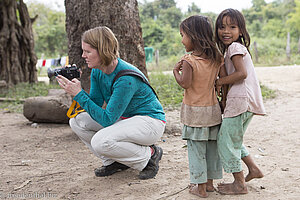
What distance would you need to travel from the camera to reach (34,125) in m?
5.33

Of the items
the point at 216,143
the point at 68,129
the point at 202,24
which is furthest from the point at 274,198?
the point at 68,129

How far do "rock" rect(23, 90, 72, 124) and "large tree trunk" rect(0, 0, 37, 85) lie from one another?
6.01 metres

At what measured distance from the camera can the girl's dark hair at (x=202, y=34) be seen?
230 centimetres

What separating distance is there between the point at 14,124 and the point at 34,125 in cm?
47

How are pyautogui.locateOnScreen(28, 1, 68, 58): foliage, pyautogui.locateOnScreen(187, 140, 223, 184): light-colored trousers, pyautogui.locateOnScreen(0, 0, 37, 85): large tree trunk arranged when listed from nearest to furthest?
pyautogui.locateOnScreen(187, 140, 223, 184): light-colored trousers, pyautogui.locateOnScreen(0, 0, 37, 85): large tree trunk, pyautogui.locateOnScreen(28, 1, 68, 58): foliage

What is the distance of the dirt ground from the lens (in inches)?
102

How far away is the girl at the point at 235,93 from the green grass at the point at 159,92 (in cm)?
380

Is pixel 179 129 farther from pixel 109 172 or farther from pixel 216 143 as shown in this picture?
pixel 216 143

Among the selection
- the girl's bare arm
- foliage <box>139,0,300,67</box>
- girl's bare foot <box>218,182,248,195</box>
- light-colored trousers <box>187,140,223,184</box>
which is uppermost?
foliage <box>139,0,300,67</box>

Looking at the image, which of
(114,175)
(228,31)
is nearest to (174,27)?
(114,175)

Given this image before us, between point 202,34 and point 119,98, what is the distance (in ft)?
2.56

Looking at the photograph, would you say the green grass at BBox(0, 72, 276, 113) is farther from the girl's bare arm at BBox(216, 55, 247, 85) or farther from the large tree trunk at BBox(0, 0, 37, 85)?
the girl's bare arm at BBox(216, 55, 247, 85)

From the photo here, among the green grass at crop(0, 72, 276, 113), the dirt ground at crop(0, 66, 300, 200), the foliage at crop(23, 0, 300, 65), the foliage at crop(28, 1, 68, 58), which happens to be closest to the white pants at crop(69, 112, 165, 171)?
the dirt ground at crop(0, 66, 300, 200)

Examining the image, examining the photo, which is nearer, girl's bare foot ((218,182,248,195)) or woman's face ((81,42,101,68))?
girl's bare foot ((218,182,248,195))
